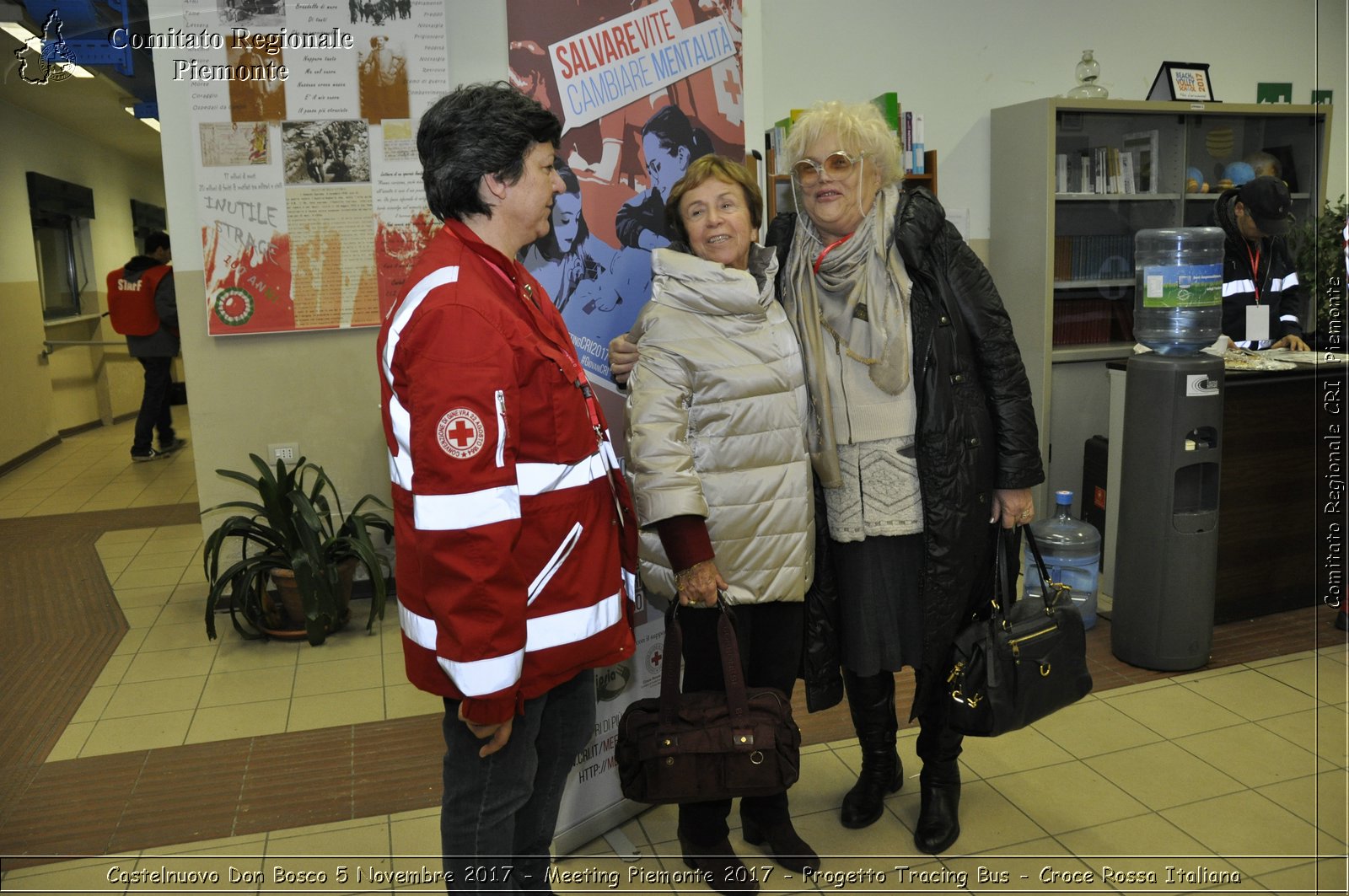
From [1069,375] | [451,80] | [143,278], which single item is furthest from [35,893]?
[143,278]

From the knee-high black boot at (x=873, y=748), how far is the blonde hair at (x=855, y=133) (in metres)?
1.16

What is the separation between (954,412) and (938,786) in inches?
35.4

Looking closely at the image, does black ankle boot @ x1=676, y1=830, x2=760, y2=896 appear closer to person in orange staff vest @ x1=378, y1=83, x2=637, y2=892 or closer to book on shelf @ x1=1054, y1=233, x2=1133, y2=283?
person in orange staff vest @ x1=378, y1=83, x2=637, y2=892

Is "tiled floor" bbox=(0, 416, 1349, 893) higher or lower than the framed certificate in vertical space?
lower

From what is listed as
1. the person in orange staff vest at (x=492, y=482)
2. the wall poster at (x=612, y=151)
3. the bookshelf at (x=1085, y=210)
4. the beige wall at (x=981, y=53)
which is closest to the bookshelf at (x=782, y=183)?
the beige wall at (x=981, y=53)

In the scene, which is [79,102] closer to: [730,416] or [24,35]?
[24,35]

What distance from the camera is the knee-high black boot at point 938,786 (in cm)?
229

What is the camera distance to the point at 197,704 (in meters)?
3.28

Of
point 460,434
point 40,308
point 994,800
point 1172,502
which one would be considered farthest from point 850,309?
point 40,308

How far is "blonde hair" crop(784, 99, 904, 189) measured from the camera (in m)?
2.10

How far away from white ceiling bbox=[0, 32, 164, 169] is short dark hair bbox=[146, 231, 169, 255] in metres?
0.97

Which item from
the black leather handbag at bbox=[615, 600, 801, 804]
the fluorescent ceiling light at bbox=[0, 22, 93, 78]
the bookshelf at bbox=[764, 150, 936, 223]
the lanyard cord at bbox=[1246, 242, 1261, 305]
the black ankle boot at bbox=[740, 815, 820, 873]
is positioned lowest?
the black ankle boot at bbox=[740, 815, 820, 873]

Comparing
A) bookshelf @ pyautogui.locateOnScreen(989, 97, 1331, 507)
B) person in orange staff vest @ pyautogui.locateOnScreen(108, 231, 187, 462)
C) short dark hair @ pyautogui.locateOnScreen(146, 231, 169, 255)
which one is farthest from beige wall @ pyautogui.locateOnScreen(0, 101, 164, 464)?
bookshelf @ pyautogui.locateOnScreen(989, 97, 1331, 507)

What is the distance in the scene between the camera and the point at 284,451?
164 inches
